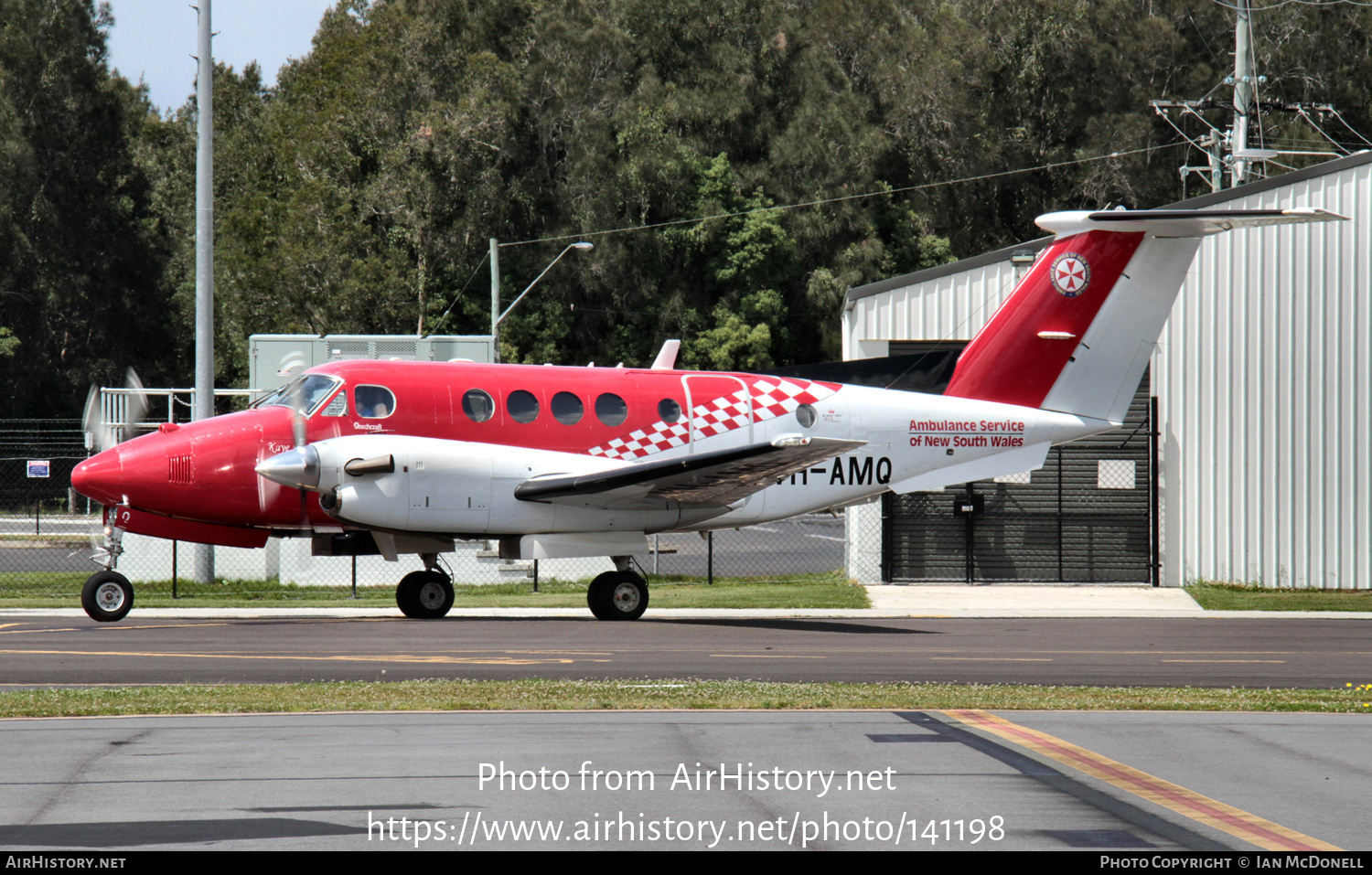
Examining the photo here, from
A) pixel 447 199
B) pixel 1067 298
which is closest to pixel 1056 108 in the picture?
pixel 447 199

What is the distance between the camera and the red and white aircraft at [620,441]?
16906mm

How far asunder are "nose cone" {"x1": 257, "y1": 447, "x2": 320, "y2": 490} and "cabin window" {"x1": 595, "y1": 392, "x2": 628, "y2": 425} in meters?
3.90

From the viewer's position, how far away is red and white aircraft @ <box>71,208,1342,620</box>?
55.5ft

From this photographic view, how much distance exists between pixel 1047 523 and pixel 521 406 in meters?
12.3

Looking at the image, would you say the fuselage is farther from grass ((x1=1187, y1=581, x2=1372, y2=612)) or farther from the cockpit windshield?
grass ((x1=1187, y1=581, x2=1372, y2=612))

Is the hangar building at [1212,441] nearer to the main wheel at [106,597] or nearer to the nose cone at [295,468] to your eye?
the nose cone at [295,468]

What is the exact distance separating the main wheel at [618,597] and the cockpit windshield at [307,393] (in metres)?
4.46

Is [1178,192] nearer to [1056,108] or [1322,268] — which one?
[1056,108]

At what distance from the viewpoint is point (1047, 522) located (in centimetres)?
2584

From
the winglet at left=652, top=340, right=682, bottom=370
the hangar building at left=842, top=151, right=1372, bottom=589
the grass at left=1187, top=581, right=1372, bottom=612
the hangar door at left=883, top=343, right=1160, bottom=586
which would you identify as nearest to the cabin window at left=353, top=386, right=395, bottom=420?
the winglet at left=652, top=340, right=682, bottom=370

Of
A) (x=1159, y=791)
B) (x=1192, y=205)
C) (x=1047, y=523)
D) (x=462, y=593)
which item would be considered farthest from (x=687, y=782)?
(x=1192, y=205)

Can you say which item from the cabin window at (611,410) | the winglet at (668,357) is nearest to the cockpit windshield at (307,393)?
the cabin window at (611,410)

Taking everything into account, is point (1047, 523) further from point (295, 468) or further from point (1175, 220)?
point (295, 468)

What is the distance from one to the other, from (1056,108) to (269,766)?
57.3 meters
